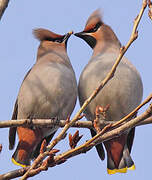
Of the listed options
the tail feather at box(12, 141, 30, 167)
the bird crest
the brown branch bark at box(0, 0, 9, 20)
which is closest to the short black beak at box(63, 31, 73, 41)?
the bird crest

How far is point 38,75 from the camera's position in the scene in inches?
188

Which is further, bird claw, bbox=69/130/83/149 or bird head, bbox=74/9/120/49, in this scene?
bird head, bbox=74/9/120/49

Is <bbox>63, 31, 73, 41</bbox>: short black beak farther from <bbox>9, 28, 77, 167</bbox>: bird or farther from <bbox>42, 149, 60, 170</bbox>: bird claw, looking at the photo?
<bbox>42, 149, 60, 170</bbox>: bird claw

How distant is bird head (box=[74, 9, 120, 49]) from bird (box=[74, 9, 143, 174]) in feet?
1.01

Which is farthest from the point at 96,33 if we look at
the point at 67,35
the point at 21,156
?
the point at 21,156

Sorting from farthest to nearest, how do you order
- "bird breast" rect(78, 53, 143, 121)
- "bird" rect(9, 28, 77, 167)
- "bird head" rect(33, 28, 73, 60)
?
"bird head" rect(33, 28, 73, 60)
"bird breast" rect(78, 53, 143, 121)
"bird" rect(9, 28, 77, 167)

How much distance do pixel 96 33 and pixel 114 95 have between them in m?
1.34

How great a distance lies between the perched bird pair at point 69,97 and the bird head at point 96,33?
1.69 feet

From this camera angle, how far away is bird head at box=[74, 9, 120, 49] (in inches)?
225

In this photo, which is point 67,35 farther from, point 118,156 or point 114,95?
point 118,156

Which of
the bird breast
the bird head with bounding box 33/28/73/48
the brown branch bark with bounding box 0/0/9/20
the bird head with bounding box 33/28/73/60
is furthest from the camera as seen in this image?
the bird head with bounding box 33/28/73/48

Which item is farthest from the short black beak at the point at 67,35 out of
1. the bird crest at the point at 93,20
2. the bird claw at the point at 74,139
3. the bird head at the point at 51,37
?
the bird claw at the point at 74,139

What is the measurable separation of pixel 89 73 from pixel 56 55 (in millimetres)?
587

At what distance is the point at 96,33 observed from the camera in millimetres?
5789
